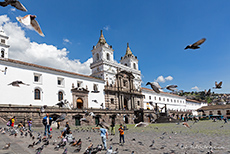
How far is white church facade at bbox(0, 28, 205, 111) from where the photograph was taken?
26.0 meters

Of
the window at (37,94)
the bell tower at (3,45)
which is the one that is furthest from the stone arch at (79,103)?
the bell tower at (3,45)

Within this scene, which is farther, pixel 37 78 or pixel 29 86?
pixel 37 78

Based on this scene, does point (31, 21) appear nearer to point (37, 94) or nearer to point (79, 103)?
point (37, 94)

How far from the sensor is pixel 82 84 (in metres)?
35.7

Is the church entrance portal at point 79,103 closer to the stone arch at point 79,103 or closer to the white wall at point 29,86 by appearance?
the stone arch at point 79,103

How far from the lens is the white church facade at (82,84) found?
26.0 m

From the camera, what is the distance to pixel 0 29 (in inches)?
1315

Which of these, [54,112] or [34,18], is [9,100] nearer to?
[54,112]

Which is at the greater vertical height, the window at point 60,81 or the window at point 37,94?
the window at point 60,81

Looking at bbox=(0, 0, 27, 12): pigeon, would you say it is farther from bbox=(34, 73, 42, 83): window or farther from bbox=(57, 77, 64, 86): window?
bbox=(57, 77, 64, 86): window

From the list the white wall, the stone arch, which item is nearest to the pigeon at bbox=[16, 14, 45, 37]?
the white wall

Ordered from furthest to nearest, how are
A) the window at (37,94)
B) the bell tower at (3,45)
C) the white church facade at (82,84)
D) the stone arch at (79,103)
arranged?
the stone arch at (79,103)
the bell tower at (3,45)
the window at (37,94)
the white church facade at (82,84)

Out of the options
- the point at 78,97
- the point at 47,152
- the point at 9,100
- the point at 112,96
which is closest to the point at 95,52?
the point at 112,96

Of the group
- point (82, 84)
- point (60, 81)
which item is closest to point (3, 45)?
point (60, 81)
